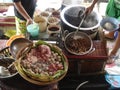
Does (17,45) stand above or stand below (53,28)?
above

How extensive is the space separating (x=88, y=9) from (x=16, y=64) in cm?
100

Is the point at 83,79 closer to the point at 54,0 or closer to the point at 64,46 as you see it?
the point at 64,46

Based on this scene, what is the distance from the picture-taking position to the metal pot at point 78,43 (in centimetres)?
222

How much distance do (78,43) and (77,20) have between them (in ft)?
0.80

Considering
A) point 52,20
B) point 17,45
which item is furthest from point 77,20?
point 17,45

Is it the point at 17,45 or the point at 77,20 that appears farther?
the point at 77,20

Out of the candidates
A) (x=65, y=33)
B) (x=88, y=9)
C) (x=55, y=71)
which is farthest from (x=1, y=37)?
(x=55, y=71)

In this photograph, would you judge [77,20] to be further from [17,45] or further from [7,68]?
[7,68]

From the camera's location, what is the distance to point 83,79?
2314mm

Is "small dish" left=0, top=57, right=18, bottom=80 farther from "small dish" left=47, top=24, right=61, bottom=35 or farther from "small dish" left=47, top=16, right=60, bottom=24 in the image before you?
"small dish" left=47, top=16, right=60, bottom=24

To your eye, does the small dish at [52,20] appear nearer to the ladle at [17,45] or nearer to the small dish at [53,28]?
the small dish at [53,28]

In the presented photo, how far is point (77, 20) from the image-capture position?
7.73ft

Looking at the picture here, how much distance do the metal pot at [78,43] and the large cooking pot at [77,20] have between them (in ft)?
0.21

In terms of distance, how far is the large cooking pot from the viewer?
232cm
